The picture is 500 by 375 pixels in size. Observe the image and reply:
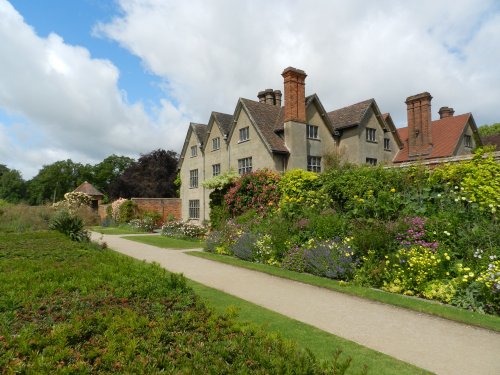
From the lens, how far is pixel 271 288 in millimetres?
7914

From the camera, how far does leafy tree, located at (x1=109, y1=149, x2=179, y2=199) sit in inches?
1724

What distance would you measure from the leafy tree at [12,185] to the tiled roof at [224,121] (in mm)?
76528

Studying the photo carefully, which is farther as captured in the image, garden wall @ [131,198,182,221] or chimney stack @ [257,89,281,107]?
garden wall @ [131,198,182,221]

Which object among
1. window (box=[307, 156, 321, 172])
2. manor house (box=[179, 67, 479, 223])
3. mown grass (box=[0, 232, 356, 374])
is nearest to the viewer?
mown grass (box=[0, 232, 356, 374])

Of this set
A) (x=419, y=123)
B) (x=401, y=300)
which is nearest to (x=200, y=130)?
(x=419, y=123)

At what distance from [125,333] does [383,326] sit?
4.04 m

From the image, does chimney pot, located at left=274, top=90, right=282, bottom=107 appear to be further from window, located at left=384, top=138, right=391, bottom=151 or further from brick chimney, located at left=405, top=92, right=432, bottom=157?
brick chimney, located at left=405, top=92, right=432, bottom=157

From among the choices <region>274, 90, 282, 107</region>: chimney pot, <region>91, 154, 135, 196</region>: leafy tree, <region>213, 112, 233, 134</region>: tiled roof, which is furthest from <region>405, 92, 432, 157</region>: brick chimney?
<region>91, 154, 135, 196</region>: leafy tree

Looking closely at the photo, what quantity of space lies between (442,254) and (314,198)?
5.14 m

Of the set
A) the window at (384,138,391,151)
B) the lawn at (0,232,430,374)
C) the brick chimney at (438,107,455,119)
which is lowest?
the lawn at (0,232,430,374)

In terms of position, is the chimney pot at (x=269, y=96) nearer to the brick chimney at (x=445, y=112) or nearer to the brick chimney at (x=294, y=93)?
the brick chimney at (x=294, y=93)

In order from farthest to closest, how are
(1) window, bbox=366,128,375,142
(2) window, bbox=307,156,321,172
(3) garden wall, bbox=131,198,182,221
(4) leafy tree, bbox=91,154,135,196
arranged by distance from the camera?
(4) leafy tree, bbox=91,154,135,196 < (3) garden wall, bbox=131,198,182,221 < (1) window, bbox=366,128,375,142 < (2) window, bbox=307,156,321,172

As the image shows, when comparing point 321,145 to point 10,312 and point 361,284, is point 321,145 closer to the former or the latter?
point 361,284

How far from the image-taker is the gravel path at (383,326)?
4.31 metres
